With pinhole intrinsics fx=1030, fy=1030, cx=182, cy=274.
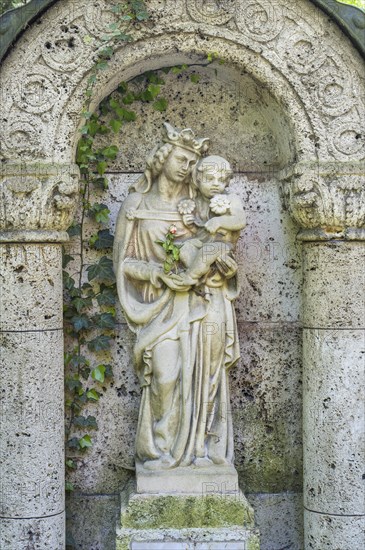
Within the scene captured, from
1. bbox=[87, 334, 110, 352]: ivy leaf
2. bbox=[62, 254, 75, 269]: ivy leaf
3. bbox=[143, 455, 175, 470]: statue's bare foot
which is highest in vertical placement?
bbox=[62, 254, 75, 269]: ivy leaf

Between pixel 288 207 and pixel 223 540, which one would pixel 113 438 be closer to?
pixel 223 540

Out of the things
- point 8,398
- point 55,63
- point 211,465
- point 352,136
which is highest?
point 55,63

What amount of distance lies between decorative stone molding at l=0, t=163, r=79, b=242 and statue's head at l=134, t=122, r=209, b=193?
1.71 ft

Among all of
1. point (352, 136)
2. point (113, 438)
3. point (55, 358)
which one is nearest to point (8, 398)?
point (55, 358)

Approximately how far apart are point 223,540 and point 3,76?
2.75 m

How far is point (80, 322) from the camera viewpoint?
595cm

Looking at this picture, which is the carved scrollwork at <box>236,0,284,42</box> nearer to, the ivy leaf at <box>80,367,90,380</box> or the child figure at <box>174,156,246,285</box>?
the child figure at <box>174,156,246,285</box>

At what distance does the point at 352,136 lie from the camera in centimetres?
562

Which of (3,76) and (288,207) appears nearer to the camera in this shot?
(3,76)

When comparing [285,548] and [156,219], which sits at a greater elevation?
[156,219]

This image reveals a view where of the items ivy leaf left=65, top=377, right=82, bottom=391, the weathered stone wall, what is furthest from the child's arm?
ivy leaf left=65, top=377, right=82, bottom=391

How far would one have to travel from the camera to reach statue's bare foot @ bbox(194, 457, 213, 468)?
5.64 m

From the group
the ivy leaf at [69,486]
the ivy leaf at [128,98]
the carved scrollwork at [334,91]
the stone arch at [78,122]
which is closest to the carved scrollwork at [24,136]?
the stone arch at [78,122]

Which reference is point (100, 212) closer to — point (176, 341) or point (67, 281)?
point (67, 281)
